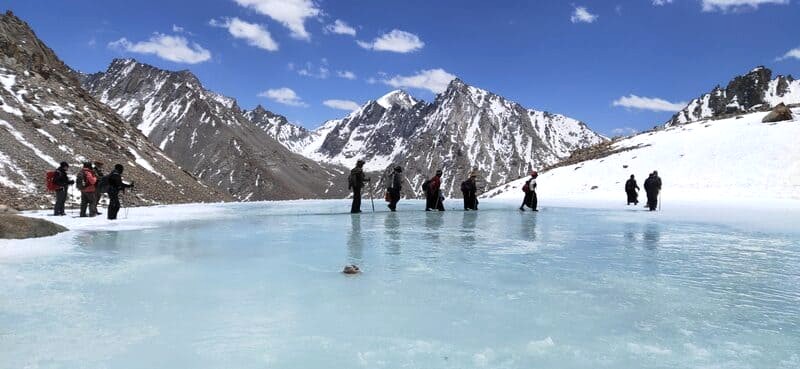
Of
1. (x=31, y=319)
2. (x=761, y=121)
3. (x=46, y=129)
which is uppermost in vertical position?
(x=761, y=121)

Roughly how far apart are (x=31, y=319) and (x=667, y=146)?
151 ft

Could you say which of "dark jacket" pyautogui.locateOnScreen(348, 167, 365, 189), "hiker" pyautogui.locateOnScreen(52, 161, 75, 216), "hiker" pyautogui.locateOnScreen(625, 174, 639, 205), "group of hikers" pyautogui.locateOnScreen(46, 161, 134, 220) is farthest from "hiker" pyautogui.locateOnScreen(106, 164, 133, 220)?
"hiker" pyautogui.locateOnScreen(625, 174, 639, 205)

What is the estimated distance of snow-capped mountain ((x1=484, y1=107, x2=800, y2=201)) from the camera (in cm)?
3177

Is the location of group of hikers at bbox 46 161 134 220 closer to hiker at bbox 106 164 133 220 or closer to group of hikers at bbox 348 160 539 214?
hiker at bbox 106 164 133 220

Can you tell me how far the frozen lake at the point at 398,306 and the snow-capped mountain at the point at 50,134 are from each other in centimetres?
2427

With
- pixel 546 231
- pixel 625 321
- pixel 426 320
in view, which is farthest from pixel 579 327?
pixel 546 231

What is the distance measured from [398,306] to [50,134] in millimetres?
46875

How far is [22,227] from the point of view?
39.2 ft

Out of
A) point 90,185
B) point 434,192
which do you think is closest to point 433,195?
point 434,192

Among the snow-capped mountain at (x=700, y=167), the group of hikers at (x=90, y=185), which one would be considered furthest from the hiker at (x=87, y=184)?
the snow-capped mountain at (x=700, y=167)

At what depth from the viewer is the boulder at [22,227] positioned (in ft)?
38.1

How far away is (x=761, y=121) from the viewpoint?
143 feet

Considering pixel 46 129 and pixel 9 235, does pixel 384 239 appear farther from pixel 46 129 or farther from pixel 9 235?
pixel 46 129

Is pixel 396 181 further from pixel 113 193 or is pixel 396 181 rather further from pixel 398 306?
pixel 398 306
